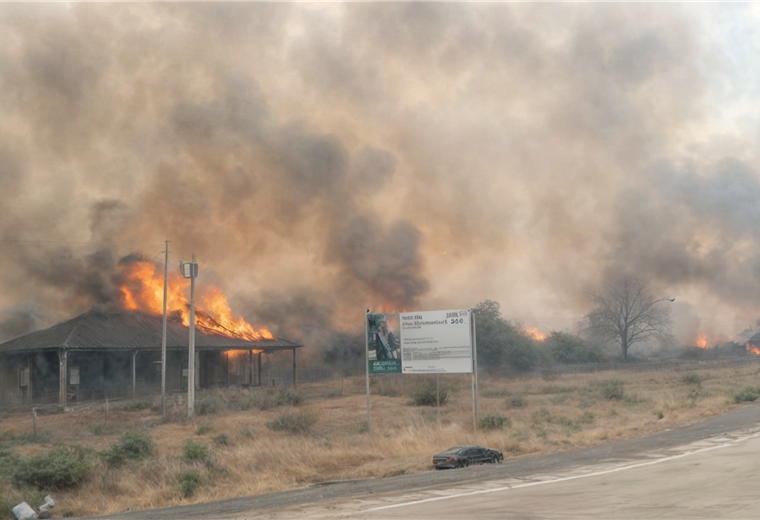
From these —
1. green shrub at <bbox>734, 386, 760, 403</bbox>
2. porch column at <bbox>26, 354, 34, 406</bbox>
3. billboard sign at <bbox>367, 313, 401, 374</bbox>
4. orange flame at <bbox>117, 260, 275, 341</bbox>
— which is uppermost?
orange flame at <bbox>117, 260, 275, 341</bbox>

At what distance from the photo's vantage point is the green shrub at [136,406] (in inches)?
1360

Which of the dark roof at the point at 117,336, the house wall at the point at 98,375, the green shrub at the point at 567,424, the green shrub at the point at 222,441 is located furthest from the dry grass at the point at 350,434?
the dark roof at the point at 117,336

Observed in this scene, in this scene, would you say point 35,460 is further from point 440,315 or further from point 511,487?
point 440,315

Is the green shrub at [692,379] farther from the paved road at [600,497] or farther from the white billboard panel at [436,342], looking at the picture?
the paved road at [600,497]

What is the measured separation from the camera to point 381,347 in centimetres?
2658

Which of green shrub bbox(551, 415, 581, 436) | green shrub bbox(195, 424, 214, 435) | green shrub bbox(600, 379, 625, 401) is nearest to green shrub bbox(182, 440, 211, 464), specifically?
green shrub bbox(195, 424, 214, 435)

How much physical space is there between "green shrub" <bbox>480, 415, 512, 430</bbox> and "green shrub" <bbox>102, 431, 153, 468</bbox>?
11.4m

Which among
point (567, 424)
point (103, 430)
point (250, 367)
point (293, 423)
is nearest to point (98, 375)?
point (250, 367)

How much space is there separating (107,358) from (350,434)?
71.5ft

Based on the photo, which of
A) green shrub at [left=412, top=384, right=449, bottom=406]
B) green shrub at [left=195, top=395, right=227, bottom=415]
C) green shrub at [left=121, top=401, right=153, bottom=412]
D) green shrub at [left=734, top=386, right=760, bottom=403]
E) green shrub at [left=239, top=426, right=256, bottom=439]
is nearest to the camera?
green shrub at [left=239, top=426, right=256, bottom=439]

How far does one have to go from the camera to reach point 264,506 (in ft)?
44.6

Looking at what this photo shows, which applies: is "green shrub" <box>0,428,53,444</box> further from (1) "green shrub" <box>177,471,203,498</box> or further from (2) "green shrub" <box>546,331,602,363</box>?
(2) "green shrub" <box>546,331,602,363</box>

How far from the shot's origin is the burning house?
37250 mm

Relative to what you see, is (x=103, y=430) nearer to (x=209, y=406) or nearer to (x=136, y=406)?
(x=209, y=406)
